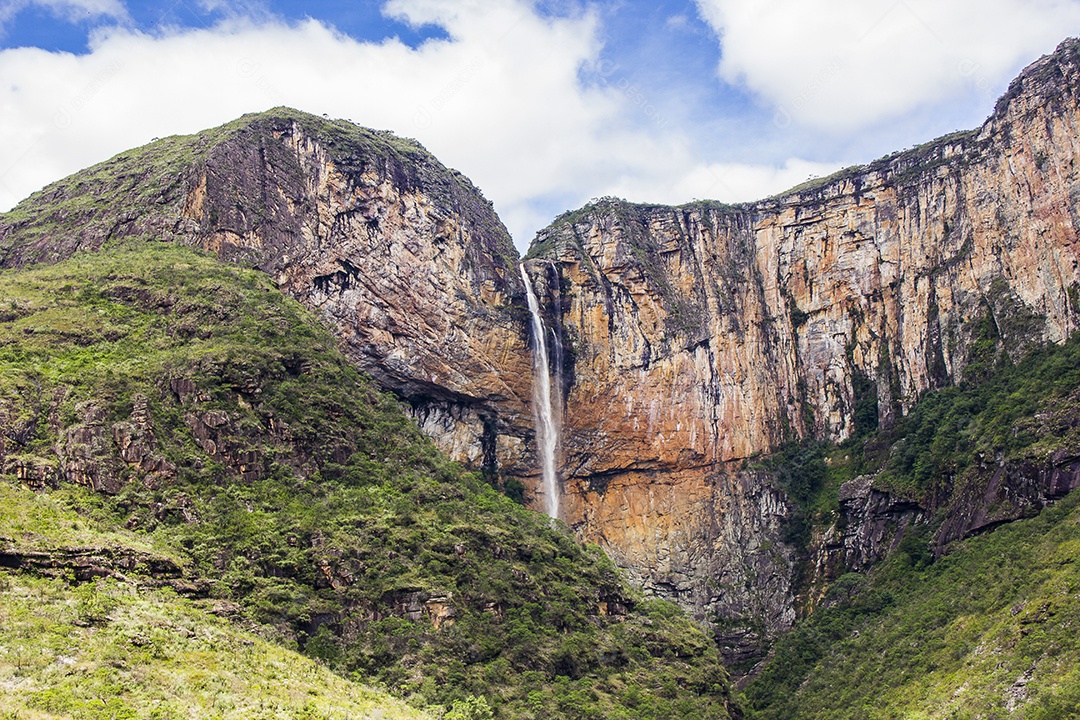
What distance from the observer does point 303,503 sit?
38.3 metres

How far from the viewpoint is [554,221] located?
73.2 meters

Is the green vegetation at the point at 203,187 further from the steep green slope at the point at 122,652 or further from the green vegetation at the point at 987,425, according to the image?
the green vegetation at the point at 987,425

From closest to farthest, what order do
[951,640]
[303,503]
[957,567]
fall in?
1. [303,503]
2. [951,640]
3. [957,567]

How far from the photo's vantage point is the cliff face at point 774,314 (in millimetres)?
57344

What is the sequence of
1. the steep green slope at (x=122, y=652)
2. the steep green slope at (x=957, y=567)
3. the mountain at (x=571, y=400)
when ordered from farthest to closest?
the mountain at (x=571, y=400) → the steep green slope at (x=957, y=567) → the steep green slope at (x=122, y=652)

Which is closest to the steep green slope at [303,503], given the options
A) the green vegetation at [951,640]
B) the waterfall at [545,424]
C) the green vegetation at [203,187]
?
the green vegetation at [951,640]

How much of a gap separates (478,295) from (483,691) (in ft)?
106

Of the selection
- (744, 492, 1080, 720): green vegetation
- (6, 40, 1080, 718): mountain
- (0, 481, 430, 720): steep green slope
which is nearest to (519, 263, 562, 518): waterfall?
(6, 40, 1080, 718): mountain

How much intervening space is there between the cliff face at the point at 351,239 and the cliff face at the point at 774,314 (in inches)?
247

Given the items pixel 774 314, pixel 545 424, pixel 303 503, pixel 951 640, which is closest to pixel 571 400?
pixel 545 424

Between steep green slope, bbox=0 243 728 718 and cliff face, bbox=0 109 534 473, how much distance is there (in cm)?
Result: 728

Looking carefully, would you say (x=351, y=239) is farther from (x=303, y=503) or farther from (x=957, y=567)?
(x=957, y=567)

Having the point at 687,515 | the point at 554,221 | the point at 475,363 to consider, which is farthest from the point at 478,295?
the point at 687,515

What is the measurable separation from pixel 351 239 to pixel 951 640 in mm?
38721
